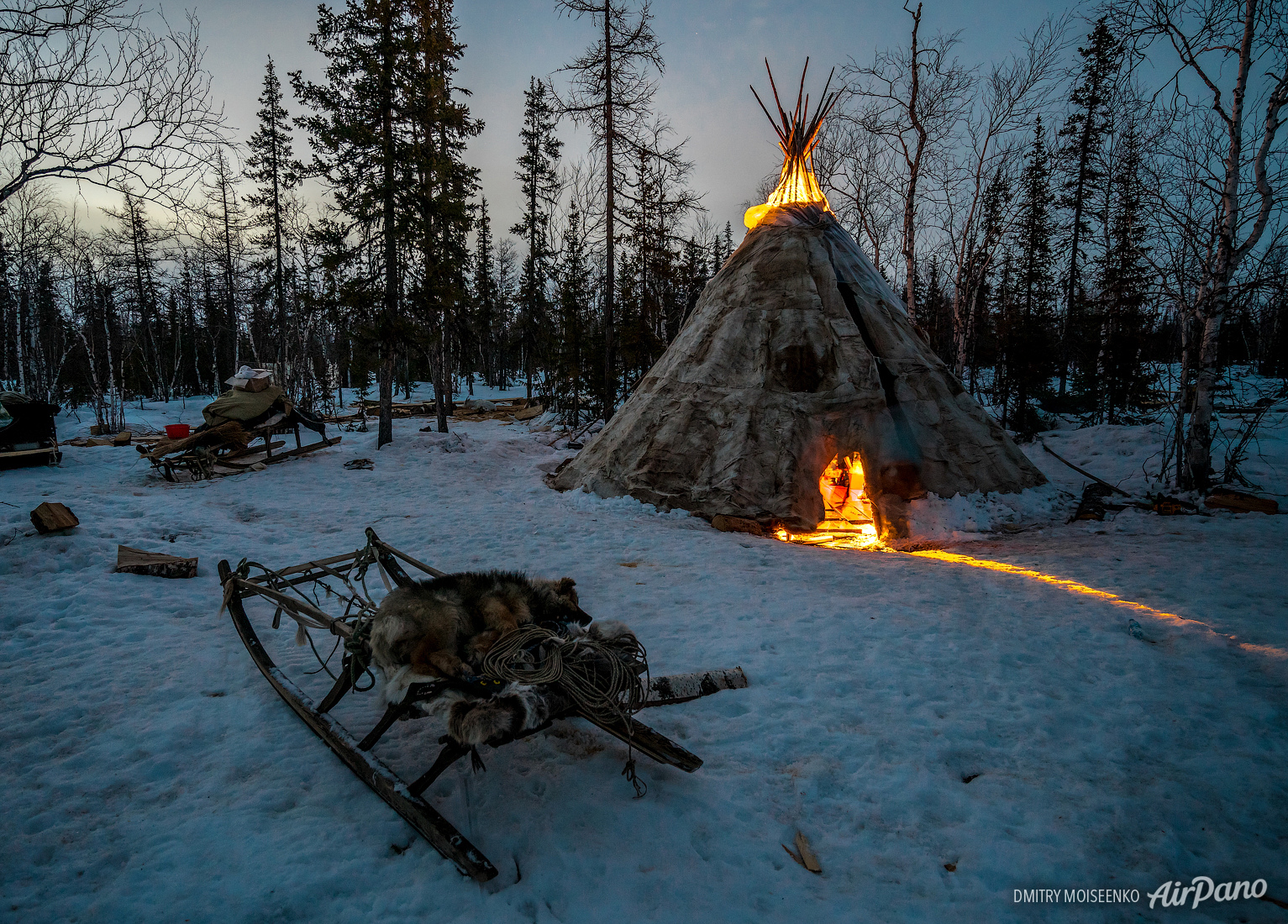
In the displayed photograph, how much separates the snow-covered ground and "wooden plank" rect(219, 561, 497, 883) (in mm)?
127

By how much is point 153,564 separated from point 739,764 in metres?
6.11

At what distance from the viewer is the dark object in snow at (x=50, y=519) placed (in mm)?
5703

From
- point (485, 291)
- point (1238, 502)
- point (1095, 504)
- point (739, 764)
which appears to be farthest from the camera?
point (485, 291)

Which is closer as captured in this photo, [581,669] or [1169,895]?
[1169,895]

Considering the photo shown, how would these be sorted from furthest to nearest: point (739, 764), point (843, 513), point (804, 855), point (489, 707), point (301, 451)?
point (301, 451), point (843, 513), point (739, 764), point (804, 855), point (489, 707)

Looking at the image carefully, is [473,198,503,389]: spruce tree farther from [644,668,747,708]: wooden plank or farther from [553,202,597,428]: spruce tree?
[644,668,747,708]: wooden plank

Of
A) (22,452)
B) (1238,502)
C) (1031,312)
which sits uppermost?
(1031,312)

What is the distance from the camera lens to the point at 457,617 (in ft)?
9.95

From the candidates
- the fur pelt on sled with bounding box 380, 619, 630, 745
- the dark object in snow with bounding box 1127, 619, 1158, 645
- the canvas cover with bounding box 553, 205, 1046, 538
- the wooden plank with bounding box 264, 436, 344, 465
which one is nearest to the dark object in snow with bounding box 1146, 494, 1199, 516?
the canvas cover with bounding box 553, 205, 1046, 538

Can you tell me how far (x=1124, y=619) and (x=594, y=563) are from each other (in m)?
5.23

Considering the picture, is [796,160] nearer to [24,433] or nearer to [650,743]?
[650,743]

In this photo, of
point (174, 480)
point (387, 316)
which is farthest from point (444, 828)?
point (387, 316)

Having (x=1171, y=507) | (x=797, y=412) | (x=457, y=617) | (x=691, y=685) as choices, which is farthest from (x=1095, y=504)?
(x=457, y=617)

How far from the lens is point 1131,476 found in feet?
32.6
